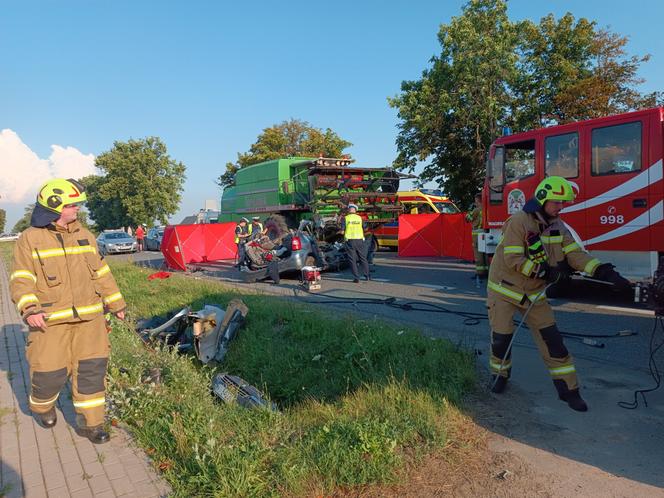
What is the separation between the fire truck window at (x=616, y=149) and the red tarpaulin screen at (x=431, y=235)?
829 centimetres

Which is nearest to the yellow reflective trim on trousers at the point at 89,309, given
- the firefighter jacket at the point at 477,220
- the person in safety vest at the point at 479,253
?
the person in safety vest at the point at 479,253

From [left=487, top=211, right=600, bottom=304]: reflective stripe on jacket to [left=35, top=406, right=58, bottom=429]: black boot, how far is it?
3.65 metres

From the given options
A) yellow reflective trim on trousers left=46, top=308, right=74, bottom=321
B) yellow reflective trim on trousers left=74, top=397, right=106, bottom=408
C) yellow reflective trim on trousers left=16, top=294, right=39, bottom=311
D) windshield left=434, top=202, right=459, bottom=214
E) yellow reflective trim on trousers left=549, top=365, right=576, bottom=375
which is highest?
windshield left=434, top=202, right=459, bottom=214

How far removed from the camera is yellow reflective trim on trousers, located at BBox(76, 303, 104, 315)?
3715 millimetres

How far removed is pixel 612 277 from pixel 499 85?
17.2 metres

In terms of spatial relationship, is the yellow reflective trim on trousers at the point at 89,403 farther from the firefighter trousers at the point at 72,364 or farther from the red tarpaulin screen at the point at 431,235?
the red tarpaulin screen at the point at 431,235

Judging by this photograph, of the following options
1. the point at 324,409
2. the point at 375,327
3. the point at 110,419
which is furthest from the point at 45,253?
the point at 375,327

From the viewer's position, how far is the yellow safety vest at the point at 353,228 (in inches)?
436

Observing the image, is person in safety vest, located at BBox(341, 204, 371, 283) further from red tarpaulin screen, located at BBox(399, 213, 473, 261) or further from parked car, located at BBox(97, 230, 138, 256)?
parked car, located at BBox(97, 230, 138, 256)

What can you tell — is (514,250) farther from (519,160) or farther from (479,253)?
(479,253)

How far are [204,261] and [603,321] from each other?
13466 millimetres

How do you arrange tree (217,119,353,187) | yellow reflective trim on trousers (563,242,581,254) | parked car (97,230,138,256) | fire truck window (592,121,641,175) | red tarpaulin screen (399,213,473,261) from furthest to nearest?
tree (217,119,353,187)
parked car (97,230,138,256)
red tarpaulin screen (399,213,473,261)
fire truck window (592,121,641,175)
yellow reflective trim on trousers (563,242,581,254)

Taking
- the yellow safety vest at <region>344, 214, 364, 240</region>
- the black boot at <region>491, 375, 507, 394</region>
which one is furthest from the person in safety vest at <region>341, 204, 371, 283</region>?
the black boot at <region>491, 375, 507, 394</region>

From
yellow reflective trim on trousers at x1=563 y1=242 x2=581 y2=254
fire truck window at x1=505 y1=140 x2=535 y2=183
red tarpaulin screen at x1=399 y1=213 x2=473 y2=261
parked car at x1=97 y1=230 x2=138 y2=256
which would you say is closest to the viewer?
yellow reflective trim on trousers at x1=563 y1=242 x2=581 y2=254
